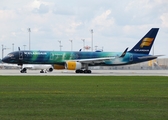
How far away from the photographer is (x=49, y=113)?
17.0 m

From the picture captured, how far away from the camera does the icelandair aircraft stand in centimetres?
6881

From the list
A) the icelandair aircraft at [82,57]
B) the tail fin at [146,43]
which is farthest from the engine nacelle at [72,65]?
the tail fin at [146,43]

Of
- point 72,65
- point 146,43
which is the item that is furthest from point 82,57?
point 146,43

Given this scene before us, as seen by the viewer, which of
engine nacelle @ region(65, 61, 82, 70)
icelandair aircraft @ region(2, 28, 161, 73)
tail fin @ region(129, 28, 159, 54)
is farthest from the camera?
tail fin @ region(129, 28, 159, 54)

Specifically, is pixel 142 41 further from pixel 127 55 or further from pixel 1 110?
pixel 1 110

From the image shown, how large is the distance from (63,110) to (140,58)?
2245 inches

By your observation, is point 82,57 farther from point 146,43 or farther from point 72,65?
point 146,43

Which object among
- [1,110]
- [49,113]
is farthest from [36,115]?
[1,110]

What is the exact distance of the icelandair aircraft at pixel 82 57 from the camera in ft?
226

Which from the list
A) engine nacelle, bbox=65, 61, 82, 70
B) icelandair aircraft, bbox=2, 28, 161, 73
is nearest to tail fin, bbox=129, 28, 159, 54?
icelandair aircraft, bbox=2, 28, 161, 73

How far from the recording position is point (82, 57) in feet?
236

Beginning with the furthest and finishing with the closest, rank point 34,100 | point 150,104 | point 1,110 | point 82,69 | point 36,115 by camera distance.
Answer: point 82,69 → point 34,100 → point 150,104 → point 1,110 → point 36,115

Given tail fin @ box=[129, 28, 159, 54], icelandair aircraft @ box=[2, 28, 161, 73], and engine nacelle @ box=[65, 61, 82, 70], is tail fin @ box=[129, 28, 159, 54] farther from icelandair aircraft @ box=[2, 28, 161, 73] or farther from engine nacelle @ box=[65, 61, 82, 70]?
engine nacelle @ box=[65, 61, 82, 70]

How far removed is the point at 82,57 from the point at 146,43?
1055cm
